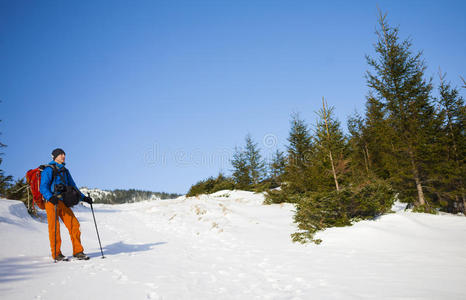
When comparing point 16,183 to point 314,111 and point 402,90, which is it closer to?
point 314,111

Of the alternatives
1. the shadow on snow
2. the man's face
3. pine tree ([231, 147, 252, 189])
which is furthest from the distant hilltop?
the man's face

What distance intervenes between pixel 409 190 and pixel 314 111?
5729 millimetres

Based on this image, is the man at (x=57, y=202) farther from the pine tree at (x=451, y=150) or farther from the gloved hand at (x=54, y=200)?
the pine tree at (x=451, y=150)

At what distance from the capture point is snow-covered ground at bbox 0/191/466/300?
3.15 m

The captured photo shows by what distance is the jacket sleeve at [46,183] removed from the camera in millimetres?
4832

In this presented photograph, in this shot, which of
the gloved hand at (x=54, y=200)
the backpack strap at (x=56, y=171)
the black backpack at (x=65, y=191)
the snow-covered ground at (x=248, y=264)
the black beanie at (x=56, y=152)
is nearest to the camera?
the snow-covered ground at (x=248, y=264)

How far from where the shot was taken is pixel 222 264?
500cm

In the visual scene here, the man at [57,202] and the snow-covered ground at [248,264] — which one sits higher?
the man at [57,202]

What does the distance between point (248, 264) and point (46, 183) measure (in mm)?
4604

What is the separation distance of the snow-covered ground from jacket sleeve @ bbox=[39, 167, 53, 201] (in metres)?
1.27

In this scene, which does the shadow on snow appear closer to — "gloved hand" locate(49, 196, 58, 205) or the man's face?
"gloved hand" locate(49, 196, 58, 205)

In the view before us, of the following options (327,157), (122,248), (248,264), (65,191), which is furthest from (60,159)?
(327,157)

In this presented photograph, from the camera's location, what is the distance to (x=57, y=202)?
4832 mm

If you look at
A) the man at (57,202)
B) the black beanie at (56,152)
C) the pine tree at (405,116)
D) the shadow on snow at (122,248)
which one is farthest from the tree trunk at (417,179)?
the black beanie at (56,152)
